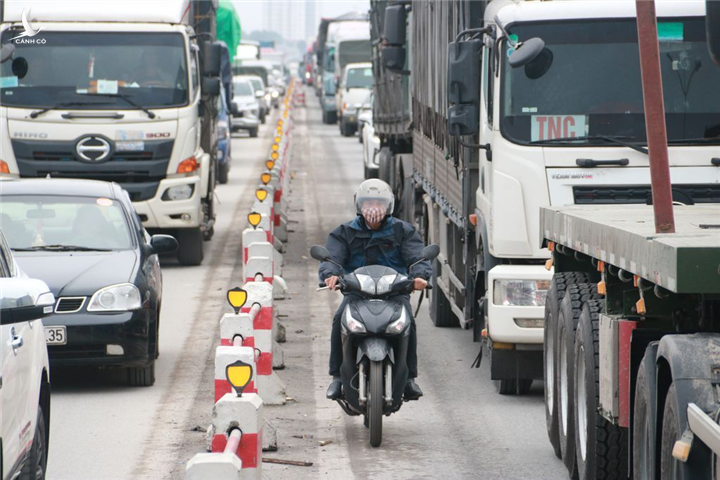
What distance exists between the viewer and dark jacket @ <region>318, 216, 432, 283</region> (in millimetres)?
9312

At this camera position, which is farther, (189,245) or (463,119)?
(189,245)

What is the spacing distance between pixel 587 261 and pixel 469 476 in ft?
4.42

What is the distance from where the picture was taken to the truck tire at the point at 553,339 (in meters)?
8.40

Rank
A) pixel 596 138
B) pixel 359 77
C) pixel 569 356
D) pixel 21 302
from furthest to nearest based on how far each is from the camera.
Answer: pixel 359 77
pixel 596 138
pixel 569 356
pixel 21 302

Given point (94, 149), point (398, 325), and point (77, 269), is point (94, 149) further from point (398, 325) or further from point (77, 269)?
point (398, 325)

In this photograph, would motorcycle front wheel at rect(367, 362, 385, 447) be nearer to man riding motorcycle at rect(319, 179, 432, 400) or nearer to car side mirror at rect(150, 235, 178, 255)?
man riding motorcycle at rect(319, 179, 432, 400)

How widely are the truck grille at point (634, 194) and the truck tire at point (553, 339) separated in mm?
1283

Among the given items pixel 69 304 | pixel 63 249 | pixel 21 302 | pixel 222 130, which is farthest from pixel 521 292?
pixel 222 130

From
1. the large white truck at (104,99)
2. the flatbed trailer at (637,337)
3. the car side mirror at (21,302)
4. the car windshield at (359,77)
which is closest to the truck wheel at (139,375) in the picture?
the flatbed trailer at (637,337)

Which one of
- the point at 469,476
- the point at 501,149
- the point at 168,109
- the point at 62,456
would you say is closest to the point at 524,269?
the point at 501,149

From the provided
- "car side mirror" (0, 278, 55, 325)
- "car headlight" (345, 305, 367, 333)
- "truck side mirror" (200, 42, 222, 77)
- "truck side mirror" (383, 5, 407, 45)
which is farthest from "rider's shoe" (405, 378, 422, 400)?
"truck side mirror" (200, 42, 222, 77)

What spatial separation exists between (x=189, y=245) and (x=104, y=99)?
214 centimetres

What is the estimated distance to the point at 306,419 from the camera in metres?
9.73

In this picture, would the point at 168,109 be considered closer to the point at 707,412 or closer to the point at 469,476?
the point at 469,476
